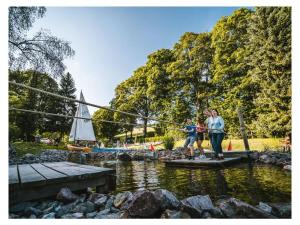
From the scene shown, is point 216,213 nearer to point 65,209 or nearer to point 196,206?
point 196,206

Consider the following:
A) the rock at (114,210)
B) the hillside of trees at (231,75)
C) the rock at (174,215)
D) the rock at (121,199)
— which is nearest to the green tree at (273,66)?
the hillside of trees at (231,75)

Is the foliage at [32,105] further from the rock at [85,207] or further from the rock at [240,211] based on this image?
the rock at [240,211]

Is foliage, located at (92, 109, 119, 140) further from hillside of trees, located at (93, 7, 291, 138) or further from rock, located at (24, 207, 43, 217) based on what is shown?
rock, located at (24, 207, 43, 217)

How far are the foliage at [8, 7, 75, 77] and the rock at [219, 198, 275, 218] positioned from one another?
7.04 meters

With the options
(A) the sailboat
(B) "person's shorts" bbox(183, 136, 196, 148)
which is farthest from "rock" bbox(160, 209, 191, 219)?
(A) the sailboat

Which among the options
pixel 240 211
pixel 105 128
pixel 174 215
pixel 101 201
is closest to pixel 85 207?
pixel 101 201

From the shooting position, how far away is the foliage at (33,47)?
6.67 meters

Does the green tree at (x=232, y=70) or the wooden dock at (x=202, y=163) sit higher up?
the green tree at (x=232, y=70)

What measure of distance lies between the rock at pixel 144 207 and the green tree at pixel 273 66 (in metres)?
14.4

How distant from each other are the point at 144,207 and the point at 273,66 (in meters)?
16.3
